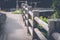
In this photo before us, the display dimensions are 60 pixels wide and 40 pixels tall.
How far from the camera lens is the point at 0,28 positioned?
33.2 feet

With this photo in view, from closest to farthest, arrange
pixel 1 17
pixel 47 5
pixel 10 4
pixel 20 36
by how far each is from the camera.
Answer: pixel 20 36
pixel 1 17
pixel 47 5
pixel 10 4

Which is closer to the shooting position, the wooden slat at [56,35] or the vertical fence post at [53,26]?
the wooden slat at [56,35]

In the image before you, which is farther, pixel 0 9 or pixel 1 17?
pixel 0 9

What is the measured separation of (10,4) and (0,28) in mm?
12871

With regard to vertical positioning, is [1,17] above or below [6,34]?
above

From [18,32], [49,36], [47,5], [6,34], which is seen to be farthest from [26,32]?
[47,5]

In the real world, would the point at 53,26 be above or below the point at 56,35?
above

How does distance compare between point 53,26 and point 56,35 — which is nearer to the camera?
point 56,35

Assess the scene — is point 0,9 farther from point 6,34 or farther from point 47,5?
point 6,34

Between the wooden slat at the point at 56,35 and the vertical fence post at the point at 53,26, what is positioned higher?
the vertical fence post at the point at 53,26

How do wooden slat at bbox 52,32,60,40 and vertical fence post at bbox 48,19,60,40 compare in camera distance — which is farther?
vertical fence post at bbox 48,19,60,40

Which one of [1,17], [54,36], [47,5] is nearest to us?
[54,36]

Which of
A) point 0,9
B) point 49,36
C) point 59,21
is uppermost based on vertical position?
point 59,21

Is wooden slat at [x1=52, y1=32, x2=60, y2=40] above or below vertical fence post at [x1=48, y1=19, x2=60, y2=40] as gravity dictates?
below
